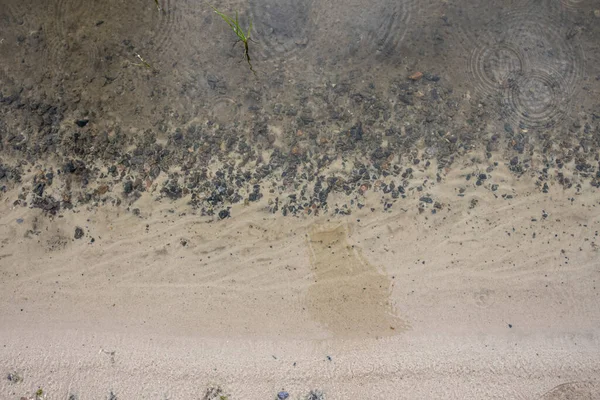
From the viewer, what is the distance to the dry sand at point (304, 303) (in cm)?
387

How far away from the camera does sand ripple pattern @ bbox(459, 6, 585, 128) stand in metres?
4.41

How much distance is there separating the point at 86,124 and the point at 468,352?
183 inches

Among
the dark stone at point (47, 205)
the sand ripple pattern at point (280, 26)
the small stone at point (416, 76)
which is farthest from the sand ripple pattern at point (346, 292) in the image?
the dark stone at point (47, 205)

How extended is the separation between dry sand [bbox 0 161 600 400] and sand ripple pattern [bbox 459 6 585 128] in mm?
1161

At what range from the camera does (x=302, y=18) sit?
443 centimetres

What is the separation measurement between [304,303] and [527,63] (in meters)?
3.67

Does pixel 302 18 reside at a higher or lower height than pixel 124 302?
higher

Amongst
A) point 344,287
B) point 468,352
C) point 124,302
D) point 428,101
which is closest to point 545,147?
point 428,101

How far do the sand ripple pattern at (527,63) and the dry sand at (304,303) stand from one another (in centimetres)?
116

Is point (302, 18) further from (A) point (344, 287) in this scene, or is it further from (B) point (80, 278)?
(B) point (80, 278)

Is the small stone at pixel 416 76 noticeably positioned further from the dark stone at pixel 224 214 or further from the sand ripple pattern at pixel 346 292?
the dark stone at pixel 224 214

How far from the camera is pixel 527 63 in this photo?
176 inches

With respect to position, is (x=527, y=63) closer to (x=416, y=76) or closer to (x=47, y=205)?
(x=416, y=76)

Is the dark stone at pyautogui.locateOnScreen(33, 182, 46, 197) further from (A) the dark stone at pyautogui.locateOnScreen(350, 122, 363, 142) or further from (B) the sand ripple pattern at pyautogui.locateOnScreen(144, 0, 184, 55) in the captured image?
(A) the dark stone at pyautogui.locateOnScreen(350, 122, 363, 142)
